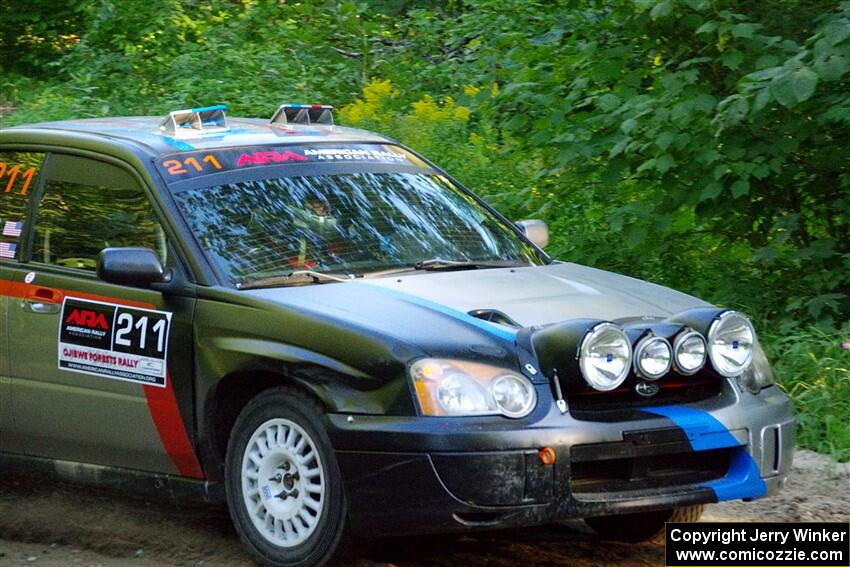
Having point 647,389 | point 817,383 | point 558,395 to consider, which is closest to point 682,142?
point 817,383

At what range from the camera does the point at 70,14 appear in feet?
56.6

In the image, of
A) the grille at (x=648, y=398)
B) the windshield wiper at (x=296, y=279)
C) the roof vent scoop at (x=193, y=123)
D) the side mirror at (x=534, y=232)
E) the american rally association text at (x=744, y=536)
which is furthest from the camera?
the side mirror at (x=534, y=232)

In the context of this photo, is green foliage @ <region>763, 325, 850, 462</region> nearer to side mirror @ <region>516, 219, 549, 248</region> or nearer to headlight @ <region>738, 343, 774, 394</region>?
headlight @ <region>738, 343, 774, 394</region>

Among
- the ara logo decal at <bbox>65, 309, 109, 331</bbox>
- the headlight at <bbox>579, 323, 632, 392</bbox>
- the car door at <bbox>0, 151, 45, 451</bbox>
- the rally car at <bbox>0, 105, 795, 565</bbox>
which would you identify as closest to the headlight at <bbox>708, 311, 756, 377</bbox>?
the rally car at <bbox>0, 105, 795, 565</bbox>

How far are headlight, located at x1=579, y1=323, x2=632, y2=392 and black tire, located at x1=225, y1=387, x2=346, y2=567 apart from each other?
0.87m

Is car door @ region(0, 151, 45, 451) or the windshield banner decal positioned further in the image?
car door @ region(0, 151, 45, 451)

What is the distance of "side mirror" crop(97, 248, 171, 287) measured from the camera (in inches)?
213

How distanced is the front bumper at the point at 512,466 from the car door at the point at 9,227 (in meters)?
1.78

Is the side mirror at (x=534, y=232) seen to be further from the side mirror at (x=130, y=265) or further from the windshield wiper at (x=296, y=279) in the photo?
the side mirror at (x=130, y=265)

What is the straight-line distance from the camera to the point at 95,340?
225 inches

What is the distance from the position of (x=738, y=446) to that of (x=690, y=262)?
413 centimetres

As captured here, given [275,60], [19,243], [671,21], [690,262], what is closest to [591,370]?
[19,243]

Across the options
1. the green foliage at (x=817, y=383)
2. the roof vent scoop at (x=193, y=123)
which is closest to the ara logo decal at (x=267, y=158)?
the roof vent scoop at (x=193, y=123)

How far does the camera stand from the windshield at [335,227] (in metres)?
5.65
